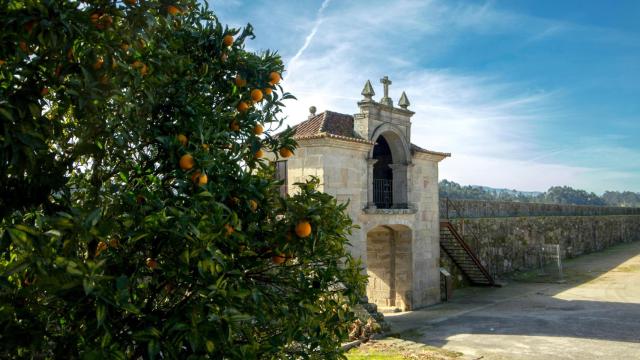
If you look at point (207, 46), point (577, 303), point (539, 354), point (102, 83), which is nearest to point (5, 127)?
point (102, 83)

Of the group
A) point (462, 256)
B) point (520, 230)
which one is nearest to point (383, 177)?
point (462, 256)

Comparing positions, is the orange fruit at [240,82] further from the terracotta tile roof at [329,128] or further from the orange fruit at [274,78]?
the terracotta tile roof at [329,128]

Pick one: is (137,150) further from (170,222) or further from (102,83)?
(170,222)

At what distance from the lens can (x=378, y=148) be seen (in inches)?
808

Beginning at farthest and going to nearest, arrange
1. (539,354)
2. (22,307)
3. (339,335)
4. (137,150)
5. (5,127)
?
(539,354)
(339,335)
(137,150)
(22,307)
(5,127)

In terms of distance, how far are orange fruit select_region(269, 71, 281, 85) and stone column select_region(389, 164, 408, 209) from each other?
14.6 m

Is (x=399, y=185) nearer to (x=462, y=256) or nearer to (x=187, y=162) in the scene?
(x=462, y=256)

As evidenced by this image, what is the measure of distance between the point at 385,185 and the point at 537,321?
23.1 feet

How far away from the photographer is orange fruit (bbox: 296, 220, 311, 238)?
11.9 ft

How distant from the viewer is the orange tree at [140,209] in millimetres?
2859

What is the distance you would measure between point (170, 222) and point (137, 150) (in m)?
1.11

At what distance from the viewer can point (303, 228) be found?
143 inches

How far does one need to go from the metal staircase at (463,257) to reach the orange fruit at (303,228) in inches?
736

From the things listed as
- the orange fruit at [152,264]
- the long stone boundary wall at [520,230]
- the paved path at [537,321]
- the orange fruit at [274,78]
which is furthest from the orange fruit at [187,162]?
the long stone boundary wall at [520,230]
